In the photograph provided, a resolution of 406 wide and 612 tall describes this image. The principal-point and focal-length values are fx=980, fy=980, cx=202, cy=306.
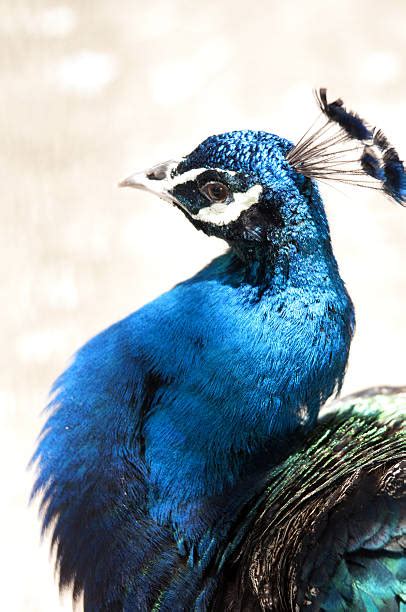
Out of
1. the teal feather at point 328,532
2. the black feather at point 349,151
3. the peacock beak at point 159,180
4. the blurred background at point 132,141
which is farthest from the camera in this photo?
the blurred background at point 132,141

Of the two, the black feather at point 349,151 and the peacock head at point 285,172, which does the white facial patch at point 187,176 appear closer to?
the peacock head at point 285,172

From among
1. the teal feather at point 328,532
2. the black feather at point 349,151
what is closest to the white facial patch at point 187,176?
the black feather at point 349,151

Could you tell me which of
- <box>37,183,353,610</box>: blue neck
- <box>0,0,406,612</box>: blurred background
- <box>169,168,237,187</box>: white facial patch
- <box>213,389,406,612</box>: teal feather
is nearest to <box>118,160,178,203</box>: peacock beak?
<box>169,168,237,187</box>: white facial patch

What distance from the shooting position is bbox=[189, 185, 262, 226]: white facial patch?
1639 millimetres

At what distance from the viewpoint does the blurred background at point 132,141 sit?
3121mm

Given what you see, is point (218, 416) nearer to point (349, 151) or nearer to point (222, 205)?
point (222, 205)

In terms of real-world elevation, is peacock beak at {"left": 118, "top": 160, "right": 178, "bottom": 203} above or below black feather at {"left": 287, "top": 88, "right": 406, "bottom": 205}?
above

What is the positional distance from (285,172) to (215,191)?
133mm

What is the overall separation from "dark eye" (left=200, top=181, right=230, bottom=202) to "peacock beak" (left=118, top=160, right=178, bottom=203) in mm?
79

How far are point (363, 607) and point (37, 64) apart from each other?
3.08m

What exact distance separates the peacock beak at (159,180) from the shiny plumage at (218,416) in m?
0.05

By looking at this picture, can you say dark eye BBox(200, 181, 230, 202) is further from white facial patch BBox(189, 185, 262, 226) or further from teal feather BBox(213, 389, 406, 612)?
teal feather BBox(213, 389, 406, 612)

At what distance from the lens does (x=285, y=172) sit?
162 centimetres

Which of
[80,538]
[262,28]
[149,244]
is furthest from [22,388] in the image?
[262,28]
